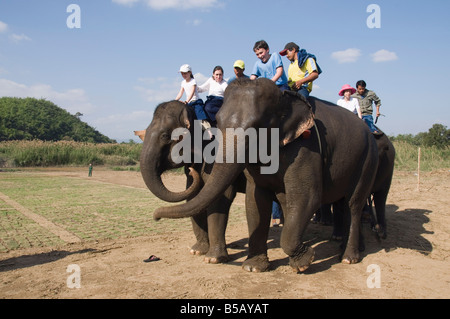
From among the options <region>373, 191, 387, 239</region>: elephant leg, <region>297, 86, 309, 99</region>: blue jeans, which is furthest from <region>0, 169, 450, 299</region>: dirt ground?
<region>297, 86, 309, 99</region>: blue jeans

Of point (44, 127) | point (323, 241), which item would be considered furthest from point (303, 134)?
point (44, 127)

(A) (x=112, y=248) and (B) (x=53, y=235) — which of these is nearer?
(A) (x=112, y=248)

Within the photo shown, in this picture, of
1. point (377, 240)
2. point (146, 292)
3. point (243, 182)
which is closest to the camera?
point (146, 292)

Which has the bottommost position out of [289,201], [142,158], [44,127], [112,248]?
[112,248]

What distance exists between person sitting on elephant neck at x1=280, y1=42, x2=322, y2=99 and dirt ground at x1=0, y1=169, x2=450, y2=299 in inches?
111

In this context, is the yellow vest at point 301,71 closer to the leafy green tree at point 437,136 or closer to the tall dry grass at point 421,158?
the tall dry grass at point 421,158

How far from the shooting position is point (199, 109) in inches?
273

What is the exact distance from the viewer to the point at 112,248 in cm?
729

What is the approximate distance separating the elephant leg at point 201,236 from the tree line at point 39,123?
54.3 meters

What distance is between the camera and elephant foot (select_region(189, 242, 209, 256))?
689 centimetres

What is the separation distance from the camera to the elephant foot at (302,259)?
538 cm

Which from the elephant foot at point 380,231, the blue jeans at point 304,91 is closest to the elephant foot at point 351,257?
the elephant foot at point 380,231

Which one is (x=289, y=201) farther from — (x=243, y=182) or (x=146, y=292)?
(x=146, y=292)
